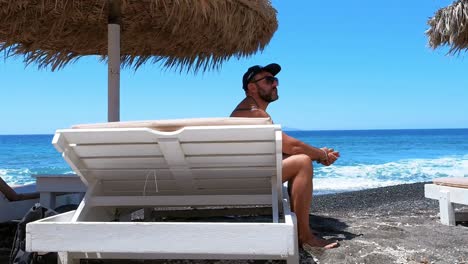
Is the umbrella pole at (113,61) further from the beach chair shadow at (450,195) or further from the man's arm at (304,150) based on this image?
the beach chair shadow at (450,195)

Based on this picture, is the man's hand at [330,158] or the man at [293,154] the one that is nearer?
the man at [293,154]

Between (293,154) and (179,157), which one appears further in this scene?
(293,154)

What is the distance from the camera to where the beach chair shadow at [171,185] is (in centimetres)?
196

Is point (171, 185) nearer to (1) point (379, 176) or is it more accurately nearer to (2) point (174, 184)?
(2) point (174, 184)

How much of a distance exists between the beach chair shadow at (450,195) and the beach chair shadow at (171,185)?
1774 millimetres

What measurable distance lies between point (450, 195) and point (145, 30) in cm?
327

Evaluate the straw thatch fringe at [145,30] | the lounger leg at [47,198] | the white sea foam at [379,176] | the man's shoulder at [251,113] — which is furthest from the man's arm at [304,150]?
the white sea foam at [379,176]

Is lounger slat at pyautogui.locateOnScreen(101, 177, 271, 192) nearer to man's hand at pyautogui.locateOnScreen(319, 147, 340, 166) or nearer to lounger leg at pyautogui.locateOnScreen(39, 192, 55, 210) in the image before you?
man's hand at pyautogui.locateOnScreen(319, 147, 340, 166)

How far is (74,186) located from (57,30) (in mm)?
1765

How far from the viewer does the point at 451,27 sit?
19.2 ft

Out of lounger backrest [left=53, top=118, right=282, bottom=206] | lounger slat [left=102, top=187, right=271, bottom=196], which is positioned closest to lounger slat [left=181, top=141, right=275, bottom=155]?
lounger backrest [left=53, top=118, right=282, bottom=206]

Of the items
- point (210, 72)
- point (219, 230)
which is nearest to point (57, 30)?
→ point (210, 72)

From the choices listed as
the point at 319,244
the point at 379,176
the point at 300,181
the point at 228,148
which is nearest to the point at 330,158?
the point at 300,181

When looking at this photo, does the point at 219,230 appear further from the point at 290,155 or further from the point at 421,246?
the point at 421,246
